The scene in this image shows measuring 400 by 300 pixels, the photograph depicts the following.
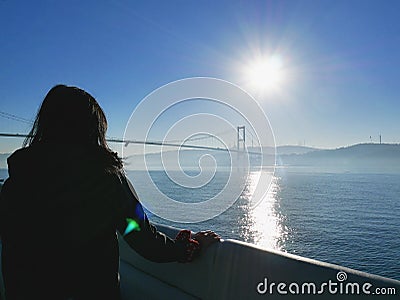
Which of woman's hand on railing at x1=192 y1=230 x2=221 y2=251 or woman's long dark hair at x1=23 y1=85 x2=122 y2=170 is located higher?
woman's long dark hair at x1=23 y1=85 x2=122 y2=170

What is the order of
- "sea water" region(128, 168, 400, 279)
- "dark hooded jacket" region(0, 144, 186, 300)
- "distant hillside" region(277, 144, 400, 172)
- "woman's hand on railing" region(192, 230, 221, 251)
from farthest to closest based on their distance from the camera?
1. "distant hillside" region(277, 144, 400, 172)
2. "sea water" region(128, 168, 400, 279)
3. "woman's hand on railing" region(192, 230, 221, 251)
4. "dark hooded jacket" region(0, 144, 186, 300)

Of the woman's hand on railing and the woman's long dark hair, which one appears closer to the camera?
the woman's long dark hair

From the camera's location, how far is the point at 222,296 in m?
1.34

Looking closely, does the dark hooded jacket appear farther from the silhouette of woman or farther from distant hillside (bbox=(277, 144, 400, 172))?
distant hillside (bbox=(277, 144, 400, 172))

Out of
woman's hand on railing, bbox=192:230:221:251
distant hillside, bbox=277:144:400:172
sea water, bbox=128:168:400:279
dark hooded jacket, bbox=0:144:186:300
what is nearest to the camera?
dark hooded jacket, bbox=0:144:186:300

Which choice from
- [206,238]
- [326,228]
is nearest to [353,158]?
[326,228]

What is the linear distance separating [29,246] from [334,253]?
12995 millimetres

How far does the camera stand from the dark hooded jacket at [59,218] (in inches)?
33.1

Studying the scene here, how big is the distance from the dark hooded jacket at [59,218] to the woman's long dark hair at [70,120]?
34 millimetres

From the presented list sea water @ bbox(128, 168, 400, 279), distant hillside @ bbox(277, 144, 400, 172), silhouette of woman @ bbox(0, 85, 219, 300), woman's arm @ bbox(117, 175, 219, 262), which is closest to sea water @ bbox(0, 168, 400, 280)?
sea water @ bbox(128, 168, 400, 279)

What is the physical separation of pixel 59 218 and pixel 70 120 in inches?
10.4

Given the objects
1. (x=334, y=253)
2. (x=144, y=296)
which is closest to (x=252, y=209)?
(x=334, y=253)

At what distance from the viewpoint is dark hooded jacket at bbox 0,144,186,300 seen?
2.76 ft

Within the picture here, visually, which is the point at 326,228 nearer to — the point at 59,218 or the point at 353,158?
the point at 59,218
